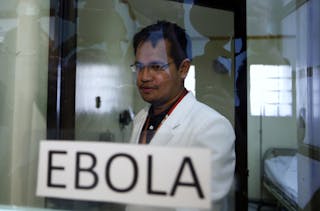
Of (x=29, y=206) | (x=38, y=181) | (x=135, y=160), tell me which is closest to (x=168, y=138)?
(x=135, y=160)

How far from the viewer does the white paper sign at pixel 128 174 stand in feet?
1.40

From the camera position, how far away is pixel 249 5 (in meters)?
0.69

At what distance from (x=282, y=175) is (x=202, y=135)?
0.35 meters

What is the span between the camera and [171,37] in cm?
63

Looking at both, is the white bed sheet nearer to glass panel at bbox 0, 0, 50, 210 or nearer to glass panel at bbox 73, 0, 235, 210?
glass panel at bbox 73, 0, 235, 210

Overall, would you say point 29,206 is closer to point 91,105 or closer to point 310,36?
point 91,105

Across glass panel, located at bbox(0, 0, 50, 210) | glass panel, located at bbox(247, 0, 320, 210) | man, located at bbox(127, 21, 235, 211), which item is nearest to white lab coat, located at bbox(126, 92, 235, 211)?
man, located at bbox(127, 21, 235, 211)

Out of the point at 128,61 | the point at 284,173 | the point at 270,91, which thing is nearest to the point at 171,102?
the point at 128,61

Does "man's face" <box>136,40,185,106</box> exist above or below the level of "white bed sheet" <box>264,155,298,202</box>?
above

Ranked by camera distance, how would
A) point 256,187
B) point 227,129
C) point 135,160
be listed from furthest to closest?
1. point 256,187
2. point 227,129
3. point 135,160

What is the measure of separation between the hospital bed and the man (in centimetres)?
18

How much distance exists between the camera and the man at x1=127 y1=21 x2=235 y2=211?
0.54 meters

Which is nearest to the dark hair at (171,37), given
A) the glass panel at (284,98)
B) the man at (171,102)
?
the man at (171,102)

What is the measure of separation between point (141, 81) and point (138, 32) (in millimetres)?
138
